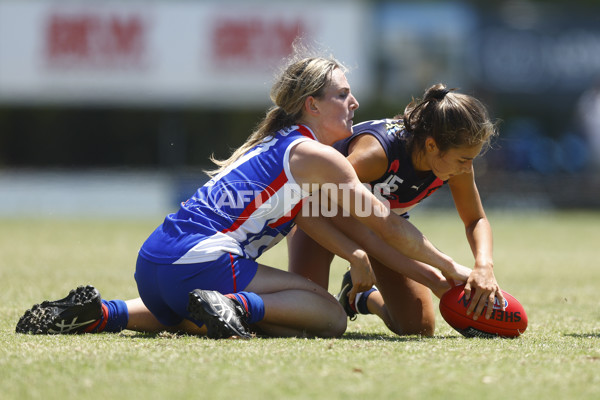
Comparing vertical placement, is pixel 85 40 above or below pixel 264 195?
above

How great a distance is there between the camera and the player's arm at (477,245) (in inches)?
178

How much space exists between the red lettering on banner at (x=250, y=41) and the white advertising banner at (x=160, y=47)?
2 centimetres

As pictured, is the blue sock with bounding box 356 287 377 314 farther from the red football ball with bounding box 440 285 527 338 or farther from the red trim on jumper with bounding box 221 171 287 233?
the red trim on jumper with bounding box 221 171 287 233

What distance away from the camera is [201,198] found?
4512 mm

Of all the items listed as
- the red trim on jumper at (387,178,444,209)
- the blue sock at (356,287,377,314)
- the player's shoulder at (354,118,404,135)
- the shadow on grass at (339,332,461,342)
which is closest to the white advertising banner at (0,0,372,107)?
the blue sock at (356,287,377,314)

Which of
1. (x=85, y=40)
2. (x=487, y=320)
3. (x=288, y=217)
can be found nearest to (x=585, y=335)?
(x=487, y=320)

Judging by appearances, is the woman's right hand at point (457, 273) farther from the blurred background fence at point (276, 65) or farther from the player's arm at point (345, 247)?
the blurred background fence at point (276, 65)

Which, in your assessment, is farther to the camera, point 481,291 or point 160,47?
point 160,47

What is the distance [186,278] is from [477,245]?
1.65 m

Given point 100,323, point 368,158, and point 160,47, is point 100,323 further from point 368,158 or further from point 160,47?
point 160,47

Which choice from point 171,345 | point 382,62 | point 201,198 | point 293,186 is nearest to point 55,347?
point 171,345

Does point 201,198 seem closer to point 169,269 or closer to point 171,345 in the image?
point 169,269

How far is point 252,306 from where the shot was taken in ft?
13.9

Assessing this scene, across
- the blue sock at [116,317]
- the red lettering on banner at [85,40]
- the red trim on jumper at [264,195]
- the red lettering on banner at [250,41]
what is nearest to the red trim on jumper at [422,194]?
the red trim on jumper at [264,195]
